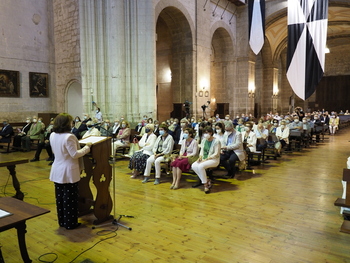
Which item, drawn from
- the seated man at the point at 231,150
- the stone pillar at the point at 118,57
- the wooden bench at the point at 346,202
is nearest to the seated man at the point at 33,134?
the stone pillar at the point at 118,57

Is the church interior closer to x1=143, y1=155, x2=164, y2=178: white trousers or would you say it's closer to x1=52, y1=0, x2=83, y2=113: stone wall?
x1=52, y1=0, x2=83, y2=113: stone wall

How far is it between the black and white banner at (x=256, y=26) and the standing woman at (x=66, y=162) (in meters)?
6.10

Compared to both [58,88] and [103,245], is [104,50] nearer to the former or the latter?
[58,88]

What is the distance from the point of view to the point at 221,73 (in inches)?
836

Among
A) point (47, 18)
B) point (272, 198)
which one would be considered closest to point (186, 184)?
point (272, 198)

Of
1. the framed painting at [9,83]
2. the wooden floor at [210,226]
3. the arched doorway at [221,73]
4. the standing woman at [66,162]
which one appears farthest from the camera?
the arched doorway at [221,73]

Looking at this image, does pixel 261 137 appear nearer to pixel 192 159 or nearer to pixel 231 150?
pixel 231 150

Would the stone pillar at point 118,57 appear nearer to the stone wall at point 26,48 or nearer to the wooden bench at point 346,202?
the stone wall at point 26,48

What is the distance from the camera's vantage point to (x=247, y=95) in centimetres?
2070

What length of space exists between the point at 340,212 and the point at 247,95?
17.1 meters

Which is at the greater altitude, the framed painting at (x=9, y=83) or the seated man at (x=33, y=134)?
the framed painting at (x=9, y=83)

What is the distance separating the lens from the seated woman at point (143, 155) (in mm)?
6340

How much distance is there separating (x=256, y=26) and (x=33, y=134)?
864 centimetres


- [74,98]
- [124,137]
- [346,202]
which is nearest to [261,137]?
[124,137]
